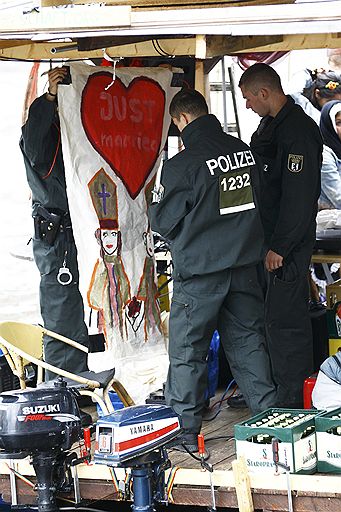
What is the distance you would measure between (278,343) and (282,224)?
71 cm

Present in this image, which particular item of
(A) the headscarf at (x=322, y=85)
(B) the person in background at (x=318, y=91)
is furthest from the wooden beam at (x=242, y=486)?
(A) the headscarf at (x=322, y=85)

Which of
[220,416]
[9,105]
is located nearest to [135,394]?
[220,416]

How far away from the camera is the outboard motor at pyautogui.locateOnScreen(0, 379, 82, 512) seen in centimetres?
489

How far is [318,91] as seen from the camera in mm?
9148

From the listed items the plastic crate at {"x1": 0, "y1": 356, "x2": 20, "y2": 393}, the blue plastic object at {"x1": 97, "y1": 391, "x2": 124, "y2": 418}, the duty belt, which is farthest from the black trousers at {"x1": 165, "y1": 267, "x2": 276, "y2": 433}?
the plastic crate at {"x1": 0, "y1": 356, "x2": 20, "y2": 393}

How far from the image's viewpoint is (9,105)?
13656mm

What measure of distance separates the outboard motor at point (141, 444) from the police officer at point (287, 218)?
1.39 meters

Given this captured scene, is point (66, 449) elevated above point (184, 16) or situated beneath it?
situated beneath

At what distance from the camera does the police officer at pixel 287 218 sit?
6152 millimetres

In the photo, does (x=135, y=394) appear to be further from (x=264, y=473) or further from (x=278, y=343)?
(x=264, y=473)

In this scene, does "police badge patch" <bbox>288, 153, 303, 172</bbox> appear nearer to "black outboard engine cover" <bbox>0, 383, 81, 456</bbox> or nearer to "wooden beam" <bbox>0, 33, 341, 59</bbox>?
"wooden beam" <bbox>0, 33, 341, 59</bbox>

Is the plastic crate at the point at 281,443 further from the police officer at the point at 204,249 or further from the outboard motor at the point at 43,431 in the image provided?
the outboard motor at the point at 43,431

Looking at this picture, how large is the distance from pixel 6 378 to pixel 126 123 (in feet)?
5.69

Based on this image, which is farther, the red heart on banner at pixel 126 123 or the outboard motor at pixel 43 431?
the red heart on banner at pixel 126 123
